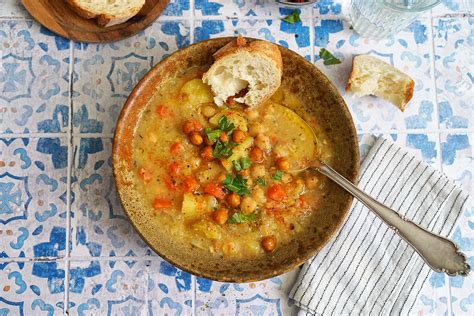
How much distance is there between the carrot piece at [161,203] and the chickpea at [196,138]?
29cm

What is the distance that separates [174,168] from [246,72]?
0.56 metres

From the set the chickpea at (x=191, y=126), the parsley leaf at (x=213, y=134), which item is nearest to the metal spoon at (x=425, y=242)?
the parsley leaf at (x=213, y=134)

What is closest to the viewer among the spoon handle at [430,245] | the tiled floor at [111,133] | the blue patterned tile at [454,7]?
the spoon handle at [430,245]

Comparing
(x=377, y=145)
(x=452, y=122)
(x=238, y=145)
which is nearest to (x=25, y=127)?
(x=238, y=145)

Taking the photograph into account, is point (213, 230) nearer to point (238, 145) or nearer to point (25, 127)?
point (238, 145)

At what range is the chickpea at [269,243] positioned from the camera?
2605 mm

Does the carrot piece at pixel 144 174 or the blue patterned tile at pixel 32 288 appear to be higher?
the carrot piece at pixel 144 174

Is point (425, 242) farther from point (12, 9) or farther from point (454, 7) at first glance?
point (12, 9)

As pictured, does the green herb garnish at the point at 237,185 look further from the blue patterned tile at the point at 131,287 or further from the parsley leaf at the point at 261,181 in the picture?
the blue patterned tile at the point at 131,287

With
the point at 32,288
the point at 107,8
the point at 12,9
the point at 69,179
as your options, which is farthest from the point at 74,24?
the point at 32,288

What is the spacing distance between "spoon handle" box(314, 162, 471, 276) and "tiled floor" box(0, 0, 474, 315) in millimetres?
429

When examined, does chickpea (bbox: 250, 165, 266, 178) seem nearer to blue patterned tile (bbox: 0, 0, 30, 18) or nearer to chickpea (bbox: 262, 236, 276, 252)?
chickpea (bbox: 262, 236, 276, 252)

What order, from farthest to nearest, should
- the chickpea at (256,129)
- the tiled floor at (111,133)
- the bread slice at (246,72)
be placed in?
the tiled floor at (111,133)
the chickpea at (256,129)
the bread slice at (246,72)

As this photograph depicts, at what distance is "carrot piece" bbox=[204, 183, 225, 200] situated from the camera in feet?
8.61
